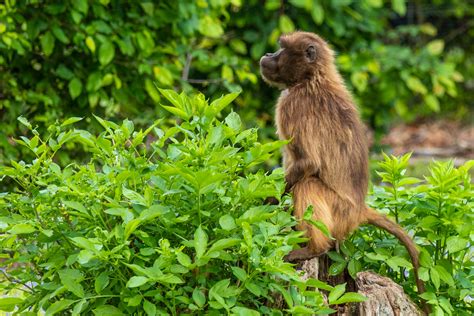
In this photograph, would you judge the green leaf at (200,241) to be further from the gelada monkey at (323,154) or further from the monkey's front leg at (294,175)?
the monkey's front leg at (294,175)

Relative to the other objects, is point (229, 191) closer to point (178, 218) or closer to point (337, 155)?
point (178, 218)

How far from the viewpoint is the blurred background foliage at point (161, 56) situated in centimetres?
745

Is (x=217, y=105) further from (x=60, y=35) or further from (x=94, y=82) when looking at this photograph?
(x=94, y=82)

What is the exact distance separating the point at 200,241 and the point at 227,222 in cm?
18

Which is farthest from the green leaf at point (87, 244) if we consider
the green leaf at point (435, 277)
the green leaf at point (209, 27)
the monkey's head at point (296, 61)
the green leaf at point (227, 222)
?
the green leaf at point (209, 27)

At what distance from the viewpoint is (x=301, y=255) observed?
16.6 ft

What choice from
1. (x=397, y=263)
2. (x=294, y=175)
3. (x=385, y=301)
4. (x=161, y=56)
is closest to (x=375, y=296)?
(x=385, y=301)

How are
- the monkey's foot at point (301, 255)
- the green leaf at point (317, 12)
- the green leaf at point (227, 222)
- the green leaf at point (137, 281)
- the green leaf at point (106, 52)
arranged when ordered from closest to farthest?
the green leaf at point (137, 281)
the green leaf at point (227, 222)
the monkey's foot at point (301, 255)
the green leaf at point (106, 52)
the green leaf at point (317, 12)

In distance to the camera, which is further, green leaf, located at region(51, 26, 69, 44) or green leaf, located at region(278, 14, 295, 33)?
green leaf, located at region(278, 14, 295, 33)

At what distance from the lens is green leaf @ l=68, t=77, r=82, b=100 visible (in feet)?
24.7

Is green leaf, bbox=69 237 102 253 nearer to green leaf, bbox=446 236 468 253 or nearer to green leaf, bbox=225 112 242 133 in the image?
green leaf, bbox=225 112 242 133

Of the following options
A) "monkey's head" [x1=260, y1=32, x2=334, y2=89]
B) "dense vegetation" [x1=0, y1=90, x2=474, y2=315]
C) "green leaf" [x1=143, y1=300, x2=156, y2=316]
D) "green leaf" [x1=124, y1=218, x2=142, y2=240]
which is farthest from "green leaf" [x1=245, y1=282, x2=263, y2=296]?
"monkey's head" [x1=260, y1=32, x2=334, y2=89]

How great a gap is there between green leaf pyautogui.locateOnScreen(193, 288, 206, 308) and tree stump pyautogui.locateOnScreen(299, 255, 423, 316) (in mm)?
978

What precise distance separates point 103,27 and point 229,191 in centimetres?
357
